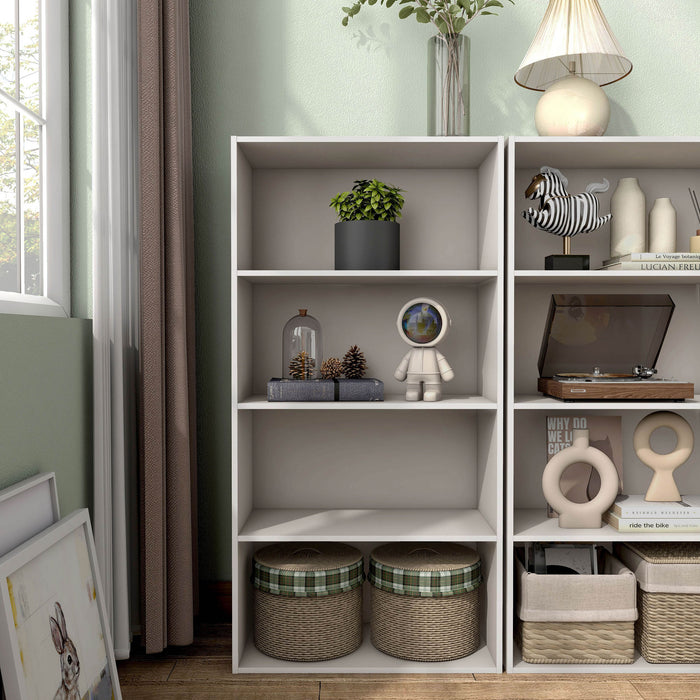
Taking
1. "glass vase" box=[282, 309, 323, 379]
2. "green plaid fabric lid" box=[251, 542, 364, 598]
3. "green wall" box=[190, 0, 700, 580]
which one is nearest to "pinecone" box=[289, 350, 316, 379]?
"glass vase" box=[282, 309, 323, 379]

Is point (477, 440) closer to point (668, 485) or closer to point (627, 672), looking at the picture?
point (668, 485)

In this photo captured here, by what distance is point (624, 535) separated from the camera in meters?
1.85

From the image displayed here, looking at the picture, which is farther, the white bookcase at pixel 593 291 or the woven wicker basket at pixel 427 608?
the white bookcase at pixel 593 291

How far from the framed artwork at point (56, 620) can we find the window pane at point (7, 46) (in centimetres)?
101

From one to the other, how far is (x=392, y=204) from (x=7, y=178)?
977 millimetres

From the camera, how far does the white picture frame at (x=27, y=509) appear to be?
1.27 m

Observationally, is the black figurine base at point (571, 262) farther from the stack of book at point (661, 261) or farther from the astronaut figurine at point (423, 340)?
the astronaut figurine at point (423, 340)

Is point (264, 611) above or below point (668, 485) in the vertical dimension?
below

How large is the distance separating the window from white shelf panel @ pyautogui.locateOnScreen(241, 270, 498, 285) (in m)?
0.49

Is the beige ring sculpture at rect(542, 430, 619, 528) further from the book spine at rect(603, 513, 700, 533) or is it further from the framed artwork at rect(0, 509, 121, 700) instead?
the framed artwork at rect(0, 509, 121, 700)

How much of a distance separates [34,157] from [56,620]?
3.61 ft

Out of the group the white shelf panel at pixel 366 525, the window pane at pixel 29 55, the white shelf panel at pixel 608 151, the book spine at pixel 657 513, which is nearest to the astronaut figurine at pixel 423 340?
the white shelf panel at pixel 366 525

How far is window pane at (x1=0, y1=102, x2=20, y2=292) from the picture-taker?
5.11 ft

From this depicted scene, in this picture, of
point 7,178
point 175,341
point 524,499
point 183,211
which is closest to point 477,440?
point 524,499
